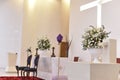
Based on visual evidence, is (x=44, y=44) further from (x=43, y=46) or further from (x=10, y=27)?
(x=10, y=27)

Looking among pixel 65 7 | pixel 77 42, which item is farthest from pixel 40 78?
pixel 65 7

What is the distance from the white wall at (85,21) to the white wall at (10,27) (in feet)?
11.0

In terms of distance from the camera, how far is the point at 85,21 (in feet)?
27.5

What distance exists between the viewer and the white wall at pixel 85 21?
6.70 meters

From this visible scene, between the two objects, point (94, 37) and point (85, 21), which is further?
point (85, 21)

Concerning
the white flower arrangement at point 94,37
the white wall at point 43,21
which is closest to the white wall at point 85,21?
the white wall at point 43,21

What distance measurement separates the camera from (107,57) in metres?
3.25

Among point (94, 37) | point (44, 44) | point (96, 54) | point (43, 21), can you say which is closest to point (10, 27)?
point (43, 21)

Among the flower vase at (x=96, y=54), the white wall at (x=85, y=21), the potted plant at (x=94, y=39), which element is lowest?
the flower vase at (x=96, y=54)

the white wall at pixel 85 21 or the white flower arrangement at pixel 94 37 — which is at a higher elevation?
the white wall at pixel 85 21

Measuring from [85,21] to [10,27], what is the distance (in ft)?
16.1

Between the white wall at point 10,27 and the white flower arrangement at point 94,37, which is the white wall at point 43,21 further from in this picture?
the white flower arrangement at point 94,37

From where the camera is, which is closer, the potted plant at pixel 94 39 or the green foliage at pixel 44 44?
the potted plant at pixel 94 39

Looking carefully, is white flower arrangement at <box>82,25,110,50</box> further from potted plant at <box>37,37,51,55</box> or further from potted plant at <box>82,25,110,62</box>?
potted plant at <box>37,37,51,55</box>
